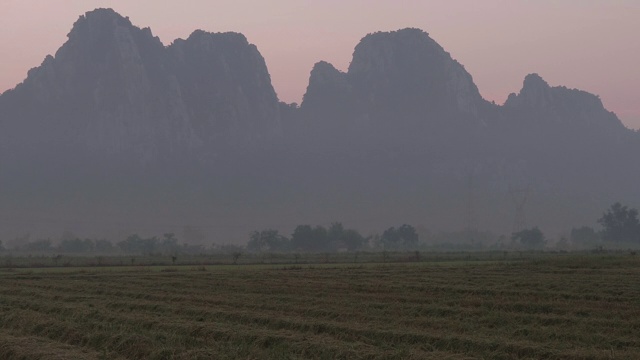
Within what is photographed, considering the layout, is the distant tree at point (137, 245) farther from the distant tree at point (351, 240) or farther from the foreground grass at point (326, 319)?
the foreground grass at point (326, 319)

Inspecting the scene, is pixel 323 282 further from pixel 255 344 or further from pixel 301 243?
pixel 301 243

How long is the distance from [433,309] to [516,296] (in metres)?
6.63

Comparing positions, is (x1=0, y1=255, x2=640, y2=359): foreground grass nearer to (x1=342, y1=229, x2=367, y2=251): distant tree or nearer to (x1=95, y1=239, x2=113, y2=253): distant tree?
(x1=95, y1=239, x2=113, y2=253): distant tree

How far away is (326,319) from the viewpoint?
2503 centimetres

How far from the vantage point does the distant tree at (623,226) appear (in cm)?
19338

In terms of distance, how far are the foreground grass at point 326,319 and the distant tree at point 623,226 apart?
16296cm

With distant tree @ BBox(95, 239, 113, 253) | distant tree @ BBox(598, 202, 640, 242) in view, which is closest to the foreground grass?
distant tree @ BBox(95, 239, 113, 253)

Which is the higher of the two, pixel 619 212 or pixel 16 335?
pixel 619 212

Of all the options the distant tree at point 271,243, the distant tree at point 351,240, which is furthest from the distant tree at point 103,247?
the distant tree at point 351,240

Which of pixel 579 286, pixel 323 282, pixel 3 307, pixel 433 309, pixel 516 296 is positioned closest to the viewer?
pixel 433 309

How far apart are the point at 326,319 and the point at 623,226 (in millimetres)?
184894

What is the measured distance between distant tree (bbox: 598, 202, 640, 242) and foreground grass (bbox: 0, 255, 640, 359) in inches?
6416

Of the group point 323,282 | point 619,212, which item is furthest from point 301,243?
point 323,282

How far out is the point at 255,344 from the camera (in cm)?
1992
